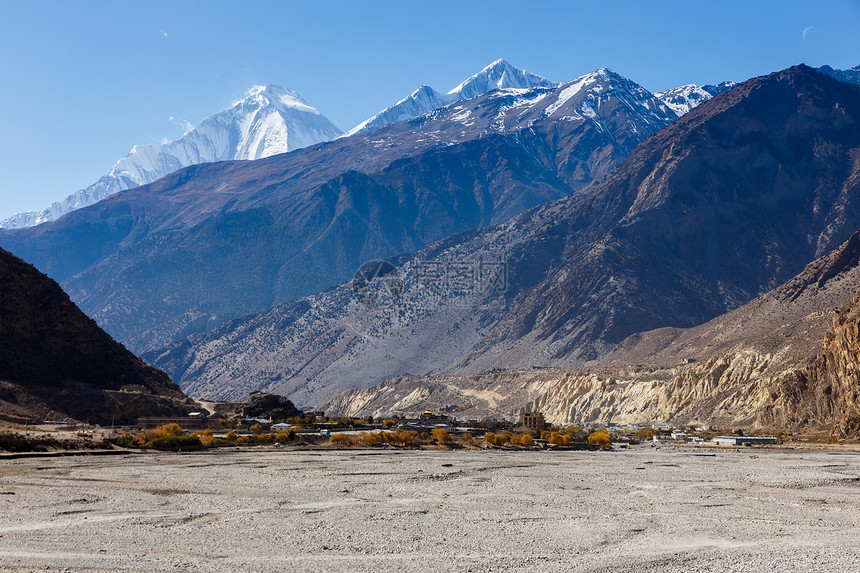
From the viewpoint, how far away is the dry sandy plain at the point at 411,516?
3219cm

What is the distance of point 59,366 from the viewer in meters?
99.2

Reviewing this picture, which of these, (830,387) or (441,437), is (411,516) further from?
(830,387)

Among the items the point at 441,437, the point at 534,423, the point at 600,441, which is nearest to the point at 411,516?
the point at 441,437

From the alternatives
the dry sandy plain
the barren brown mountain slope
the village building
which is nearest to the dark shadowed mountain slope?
the dry sandy plain

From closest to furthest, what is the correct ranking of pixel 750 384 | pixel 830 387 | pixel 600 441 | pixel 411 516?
pixel 411 516, pixel 600 441, pixel 830 387, pixel 750 384

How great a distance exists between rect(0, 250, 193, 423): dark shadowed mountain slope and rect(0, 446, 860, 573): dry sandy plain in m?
26.4

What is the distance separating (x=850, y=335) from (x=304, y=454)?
225 feet

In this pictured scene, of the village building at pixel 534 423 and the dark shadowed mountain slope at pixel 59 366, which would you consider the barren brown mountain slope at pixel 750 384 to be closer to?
the village building at pixel 534 423

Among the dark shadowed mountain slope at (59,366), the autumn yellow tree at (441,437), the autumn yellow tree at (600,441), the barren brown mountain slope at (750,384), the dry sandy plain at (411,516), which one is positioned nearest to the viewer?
the dry sandy plain at (411,516)

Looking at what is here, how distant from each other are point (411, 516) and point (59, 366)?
6910cm

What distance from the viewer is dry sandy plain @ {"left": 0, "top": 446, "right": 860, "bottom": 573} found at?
32.2 metres

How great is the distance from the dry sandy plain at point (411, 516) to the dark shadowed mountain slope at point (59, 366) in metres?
26.4

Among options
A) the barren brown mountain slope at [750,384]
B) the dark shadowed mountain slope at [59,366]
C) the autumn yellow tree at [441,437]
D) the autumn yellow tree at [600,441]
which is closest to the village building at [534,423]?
the autumn yellow tree at [600,441]

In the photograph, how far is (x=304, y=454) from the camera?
75.4 meters
